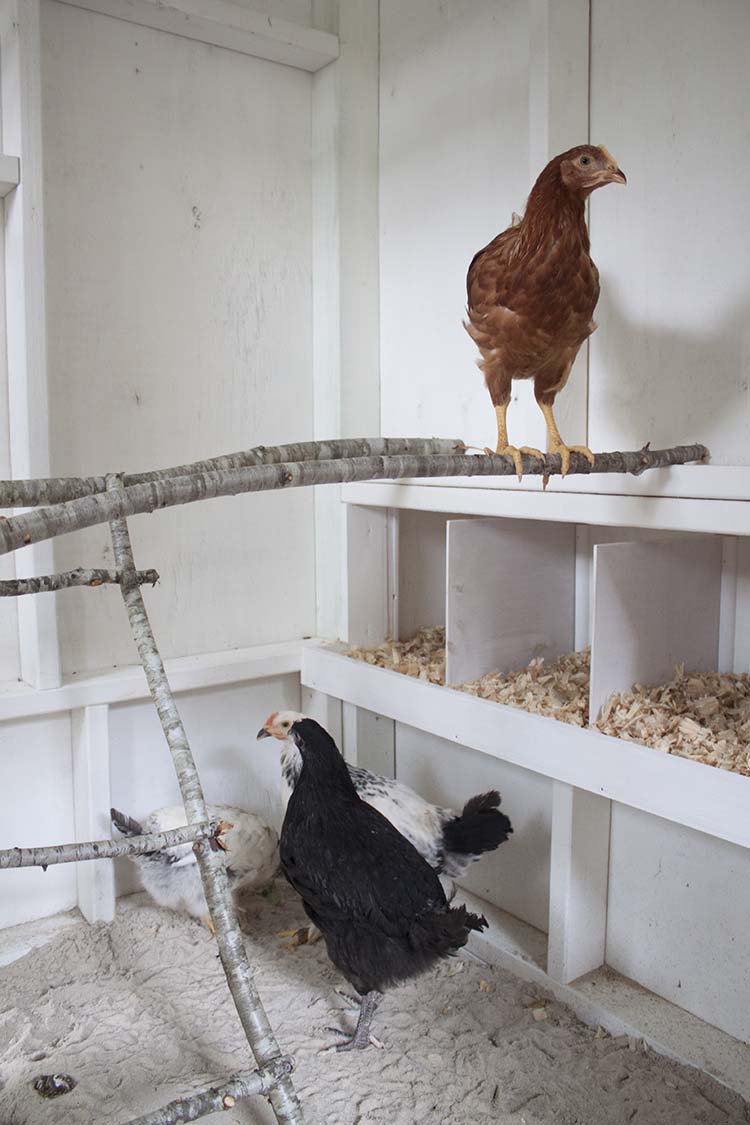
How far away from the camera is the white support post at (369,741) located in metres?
2.07

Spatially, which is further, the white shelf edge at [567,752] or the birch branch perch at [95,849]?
the white shelf edge at [567,752]

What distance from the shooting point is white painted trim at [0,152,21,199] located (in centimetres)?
156

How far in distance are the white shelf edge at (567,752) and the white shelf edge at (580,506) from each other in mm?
301

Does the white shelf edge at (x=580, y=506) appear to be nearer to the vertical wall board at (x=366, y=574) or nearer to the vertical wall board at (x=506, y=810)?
the vertical wall board at (x=366, y=574)

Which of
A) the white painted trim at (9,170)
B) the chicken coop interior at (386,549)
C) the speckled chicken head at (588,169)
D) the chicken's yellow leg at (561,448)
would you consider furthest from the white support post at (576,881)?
the white painted trim at (9,170)

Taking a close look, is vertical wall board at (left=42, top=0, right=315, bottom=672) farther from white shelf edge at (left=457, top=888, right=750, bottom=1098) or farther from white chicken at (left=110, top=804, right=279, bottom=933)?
white shelf edge at (left=457, top=888, right=750, bottom=1098)

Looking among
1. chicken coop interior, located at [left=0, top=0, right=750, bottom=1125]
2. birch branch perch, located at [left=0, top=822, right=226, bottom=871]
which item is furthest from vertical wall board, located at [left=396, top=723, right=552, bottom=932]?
birch branch perch, located at [left=0, top=822, right=226, bottom=871]

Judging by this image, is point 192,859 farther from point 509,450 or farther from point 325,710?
point 509,450

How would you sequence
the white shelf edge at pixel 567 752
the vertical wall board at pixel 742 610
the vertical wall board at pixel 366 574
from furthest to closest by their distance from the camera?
the vertical wall board at pixel 366 574 < the vertical wall board at pixel 742 610 < the white shelf edge at pixel 567 752

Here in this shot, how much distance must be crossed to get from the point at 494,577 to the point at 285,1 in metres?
1.29

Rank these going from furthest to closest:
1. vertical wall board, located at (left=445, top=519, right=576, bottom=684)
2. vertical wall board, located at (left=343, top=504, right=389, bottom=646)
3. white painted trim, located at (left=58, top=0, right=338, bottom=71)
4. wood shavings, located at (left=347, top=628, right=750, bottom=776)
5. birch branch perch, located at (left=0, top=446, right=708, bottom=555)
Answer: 1. vertical wall board, located at (left=343, top=504, right=389, bottom=646)
2. white painted trim, located at (left=58, top=0, right=338, bottom=71)
3. vertical wall board, located at (left=445, top=519, right=576, bottom=684)
4. wood shavings, located at (left=347, top=628, right=750, bottom=776)
5. birch branch perch, located at (left=0, top=446, right=708, bottom=555)

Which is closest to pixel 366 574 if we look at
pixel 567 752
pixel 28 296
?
pixel 567 752

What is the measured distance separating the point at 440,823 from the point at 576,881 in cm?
24

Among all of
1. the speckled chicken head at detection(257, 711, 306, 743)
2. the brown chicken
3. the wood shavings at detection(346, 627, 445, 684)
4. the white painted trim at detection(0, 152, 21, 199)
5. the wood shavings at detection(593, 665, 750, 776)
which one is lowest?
the speckled chicken head at detection(257, 711, 306, 743)
